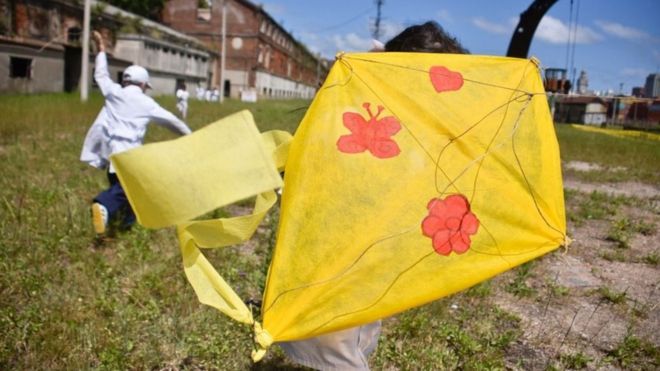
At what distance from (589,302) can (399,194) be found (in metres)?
2.60

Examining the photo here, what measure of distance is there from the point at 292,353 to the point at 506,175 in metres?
0.93

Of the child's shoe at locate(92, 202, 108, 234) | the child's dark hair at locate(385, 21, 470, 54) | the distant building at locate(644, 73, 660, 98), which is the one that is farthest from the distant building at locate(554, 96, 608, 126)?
the child's dark hair at locate(385, 21, 470, 54)

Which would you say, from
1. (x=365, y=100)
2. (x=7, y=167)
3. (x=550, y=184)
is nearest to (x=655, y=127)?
(x=550, y=184)

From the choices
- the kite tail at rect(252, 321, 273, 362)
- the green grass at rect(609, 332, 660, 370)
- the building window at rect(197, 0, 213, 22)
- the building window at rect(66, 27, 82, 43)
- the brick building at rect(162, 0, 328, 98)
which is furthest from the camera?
the building window at rect(197, 0, 213, 22)

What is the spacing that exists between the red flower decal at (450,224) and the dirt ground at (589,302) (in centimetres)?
144

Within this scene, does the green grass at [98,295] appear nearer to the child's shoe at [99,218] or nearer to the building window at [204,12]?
the child's shoe at [99,218]

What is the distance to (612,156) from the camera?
1103 centimetres

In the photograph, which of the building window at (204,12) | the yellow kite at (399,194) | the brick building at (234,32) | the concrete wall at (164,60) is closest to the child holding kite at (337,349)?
the yellow kite at (399,194)

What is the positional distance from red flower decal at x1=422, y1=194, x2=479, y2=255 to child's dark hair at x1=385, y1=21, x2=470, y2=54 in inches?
29.2

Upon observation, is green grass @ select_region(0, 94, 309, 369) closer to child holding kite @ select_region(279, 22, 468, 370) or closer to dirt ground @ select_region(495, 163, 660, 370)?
child holding kite @ select_region(279, 22, 468, 370)

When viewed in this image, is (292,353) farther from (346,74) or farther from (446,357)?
(446,357)

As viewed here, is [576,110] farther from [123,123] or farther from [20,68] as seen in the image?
[123,123]

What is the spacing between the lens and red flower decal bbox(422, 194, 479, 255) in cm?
161

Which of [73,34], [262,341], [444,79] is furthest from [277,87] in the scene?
[262,341]
